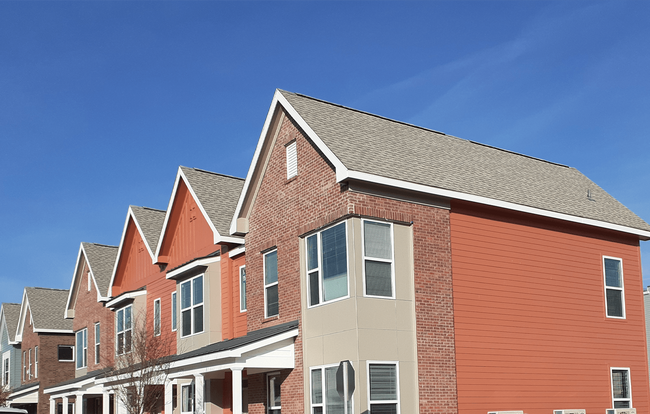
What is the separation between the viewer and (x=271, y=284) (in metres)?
22.5

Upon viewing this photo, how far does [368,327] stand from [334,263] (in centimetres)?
202

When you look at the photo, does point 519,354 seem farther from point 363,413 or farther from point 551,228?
point 363,413

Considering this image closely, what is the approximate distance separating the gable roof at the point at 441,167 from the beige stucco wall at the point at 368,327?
1631 millimetres

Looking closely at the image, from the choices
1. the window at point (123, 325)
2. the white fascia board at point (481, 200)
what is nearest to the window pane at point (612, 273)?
the white fascia board at point (481, 200)

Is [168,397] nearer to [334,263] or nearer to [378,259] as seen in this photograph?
[334,263]

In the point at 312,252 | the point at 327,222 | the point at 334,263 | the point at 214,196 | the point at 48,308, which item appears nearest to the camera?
the point at 334,263

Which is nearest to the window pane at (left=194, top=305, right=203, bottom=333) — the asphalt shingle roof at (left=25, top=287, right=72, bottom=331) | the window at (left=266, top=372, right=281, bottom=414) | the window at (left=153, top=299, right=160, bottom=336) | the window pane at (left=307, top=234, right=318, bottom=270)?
the window at (left=153, top=299, right=160, bottom=336)

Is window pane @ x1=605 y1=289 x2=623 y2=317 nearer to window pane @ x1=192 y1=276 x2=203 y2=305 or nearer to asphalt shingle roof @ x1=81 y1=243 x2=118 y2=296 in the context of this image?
window pane @ x1=192 y1=276 x2=203 y2=305

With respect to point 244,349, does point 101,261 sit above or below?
above

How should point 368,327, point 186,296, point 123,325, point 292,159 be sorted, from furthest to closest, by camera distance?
point 123,325 → point 186,296 → point 292,159 → point 368,327

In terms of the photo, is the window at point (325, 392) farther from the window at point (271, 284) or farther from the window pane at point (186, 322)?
the window pane at point (186, 322)

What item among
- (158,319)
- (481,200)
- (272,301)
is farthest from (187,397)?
(481,200)

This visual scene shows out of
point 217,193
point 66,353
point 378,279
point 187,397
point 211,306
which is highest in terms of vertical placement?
point 217,193

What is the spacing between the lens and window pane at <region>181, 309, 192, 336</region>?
2769 cm
